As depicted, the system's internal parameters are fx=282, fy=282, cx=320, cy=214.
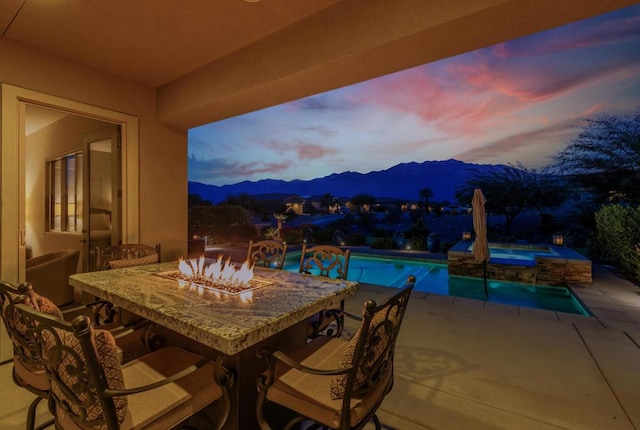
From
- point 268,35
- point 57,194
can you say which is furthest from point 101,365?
point 57,194

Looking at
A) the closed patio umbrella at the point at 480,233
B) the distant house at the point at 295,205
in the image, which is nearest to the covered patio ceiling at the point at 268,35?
the closed patio umbrella at the point at 480,233

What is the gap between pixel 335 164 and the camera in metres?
18.4

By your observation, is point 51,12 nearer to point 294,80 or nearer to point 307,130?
point 294,80

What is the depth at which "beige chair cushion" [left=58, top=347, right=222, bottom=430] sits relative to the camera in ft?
3.21

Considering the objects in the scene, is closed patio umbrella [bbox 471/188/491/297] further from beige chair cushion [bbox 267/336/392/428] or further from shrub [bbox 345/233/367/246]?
shrub [bbox 345/233/367/246]

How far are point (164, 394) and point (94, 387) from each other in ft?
1.18

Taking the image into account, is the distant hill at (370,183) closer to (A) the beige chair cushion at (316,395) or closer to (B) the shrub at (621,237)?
(B) the shrub at (621,237)

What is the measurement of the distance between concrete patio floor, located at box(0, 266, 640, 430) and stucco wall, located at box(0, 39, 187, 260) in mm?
1721

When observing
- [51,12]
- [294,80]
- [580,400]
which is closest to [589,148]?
[580,400]

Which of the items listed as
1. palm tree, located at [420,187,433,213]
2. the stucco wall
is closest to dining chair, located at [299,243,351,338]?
the stucco wall

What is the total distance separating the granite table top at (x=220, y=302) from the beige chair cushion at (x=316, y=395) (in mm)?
244

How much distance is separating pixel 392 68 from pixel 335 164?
54.1 feet

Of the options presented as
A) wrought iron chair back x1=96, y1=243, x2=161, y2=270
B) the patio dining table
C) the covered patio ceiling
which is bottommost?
the patio dining table

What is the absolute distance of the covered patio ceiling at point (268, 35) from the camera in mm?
1599
